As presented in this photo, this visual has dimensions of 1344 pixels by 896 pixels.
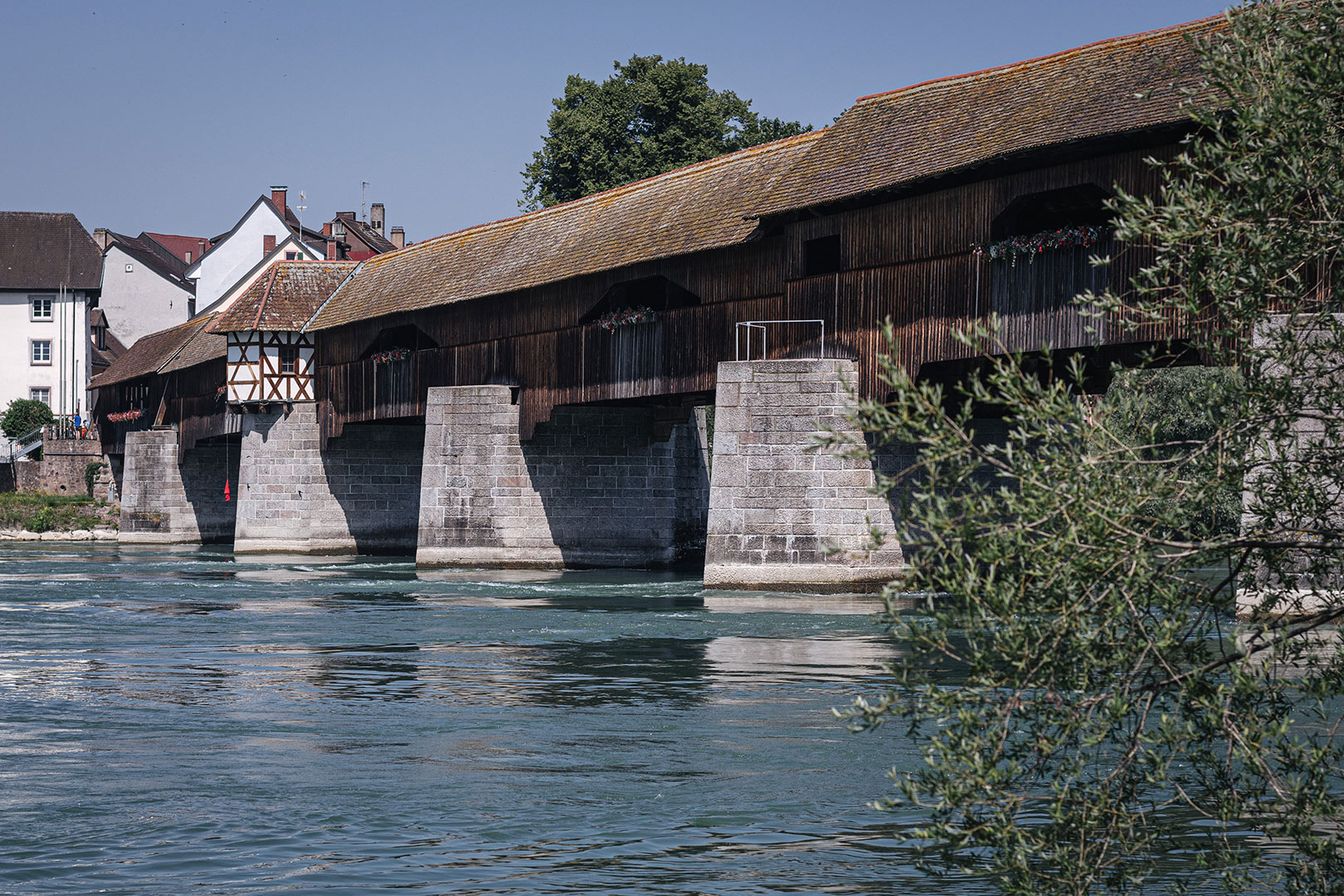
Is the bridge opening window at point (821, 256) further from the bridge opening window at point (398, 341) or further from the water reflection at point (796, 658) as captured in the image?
the bridge opening window at point (398, 341)

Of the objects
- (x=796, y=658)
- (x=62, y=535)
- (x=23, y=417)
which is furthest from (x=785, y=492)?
(x=23, y=417)

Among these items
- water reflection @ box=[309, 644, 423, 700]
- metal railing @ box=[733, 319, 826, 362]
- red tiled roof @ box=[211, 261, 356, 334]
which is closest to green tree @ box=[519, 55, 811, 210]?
red tiled roof @ box=[211, 261, 356, 334]

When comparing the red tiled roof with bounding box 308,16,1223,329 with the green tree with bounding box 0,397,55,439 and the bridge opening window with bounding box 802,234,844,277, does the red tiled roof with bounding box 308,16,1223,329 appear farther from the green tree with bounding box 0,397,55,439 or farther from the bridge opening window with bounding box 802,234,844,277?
the green tree with bounding box 0,397,55,439

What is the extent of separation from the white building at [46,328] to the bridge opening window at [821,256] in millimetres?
38970

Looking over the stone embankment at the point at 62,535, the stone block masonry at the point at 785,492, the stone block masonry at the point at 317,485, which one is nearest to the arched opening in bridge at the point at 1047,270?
the stone block masonry at the point at 785,492

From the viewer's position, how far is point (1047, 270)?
49.7ft

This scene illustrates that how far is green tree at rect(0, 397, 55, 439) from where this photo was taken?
158 ft

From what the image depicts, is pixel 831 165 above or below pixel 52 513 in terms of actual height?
above

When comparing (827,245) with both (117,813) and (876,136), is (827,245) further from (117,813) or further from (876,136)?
(117,813)

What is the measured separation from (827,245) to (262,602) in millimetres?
8283

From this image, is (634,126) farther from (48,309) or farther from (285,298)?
(48,309)

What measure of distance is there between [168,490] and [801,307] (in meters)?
25.9

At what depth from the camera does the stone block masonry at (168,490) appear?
39688 mm

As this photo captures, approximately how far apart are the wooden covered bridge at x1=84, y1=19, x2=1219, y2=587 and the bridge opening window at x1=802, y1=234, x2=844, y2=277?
0.03 m
